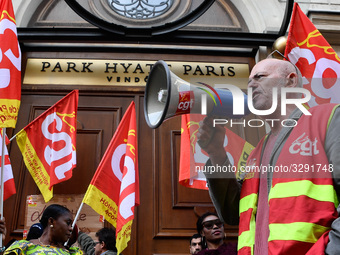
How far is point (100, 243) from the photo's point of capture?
4891 millimetres

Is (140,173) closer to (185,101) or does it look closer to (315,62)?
(315,62)

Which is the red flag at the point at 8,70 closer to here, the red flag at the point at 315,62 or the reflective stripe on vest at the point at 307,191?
the red flag at the point at 315,62

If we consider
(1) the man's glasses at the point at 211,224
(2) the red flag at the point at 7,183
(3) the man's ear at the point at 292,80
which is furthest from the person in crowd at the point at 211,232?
(3) the man's ear at the point at 292,80

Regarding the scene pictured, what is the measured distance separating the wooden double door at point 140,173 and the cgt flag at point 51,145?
16.8 inches

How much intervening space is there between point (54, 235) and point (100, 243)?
0.90m

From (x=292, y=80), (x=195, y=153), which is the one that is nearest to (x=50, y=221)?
(x=195, y=153)

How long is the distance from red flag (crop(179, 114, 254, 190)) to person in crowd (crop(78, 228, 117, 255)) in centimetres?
102

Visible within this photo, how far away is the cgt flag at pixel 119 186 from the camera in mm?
4457

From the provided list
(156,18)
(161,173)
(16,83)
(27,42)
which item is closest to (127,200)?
(161,173)

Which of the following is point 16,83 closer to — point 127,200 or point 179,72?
point 127,200

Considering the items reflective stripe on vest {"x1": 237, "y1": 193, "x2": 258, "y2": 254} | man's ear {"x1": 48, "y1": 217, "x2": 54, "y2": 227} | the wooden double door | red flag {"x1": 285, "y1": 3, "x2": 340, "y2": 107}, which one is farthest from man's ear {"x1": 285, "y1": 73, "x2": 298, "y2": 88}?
the wooden double door

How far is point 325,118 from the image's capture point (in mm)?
1720

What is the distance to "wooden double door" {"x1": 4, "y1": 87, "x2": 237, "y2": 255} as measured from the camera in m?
5.24

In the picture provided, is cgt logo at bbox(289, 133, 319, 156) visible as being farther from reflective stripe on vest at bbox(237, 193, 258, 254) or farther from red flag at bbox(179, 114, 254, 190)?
red flag at bbox(179, 114, 254, 190)
